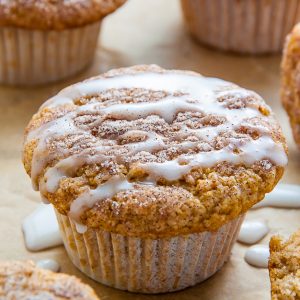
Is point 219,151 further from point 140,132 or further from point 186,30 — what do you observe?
point 186,30

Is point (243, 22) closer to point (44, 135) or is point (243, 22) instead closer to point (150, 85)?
point (150, 85)

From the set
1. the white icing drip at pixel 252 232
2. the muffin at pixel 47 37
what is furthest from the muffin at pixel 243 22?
the white icing drip at pixel 252 232

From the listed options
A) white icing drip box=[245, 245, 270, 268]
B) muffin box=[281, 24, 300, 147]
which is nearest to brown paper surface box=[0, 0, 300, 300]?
white icing drip box=[245, 245, 270, 268]

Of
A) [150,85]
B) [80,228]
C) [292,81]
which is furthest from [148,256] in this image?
[292,81]

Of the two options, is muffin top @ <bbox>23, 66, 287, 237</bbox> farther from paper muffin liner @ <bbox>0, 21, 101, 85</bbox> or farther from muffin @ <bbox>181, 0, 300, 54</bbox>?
muffin @ <bbox>181, 0, 300, 54</bbox>

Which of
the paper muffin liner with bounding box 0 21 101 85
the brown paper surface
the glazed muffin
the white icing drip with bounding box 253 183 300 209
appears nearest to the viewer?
the glazed muffin

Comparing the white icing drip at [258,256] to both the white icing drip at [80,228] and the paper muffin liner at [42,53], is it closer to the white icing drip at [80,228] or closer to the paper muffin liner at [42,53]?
the white icing drip at [80,228]

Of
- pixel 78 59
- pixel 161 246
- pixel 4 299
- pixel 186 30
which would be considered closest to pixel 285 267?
pixel 161 246
